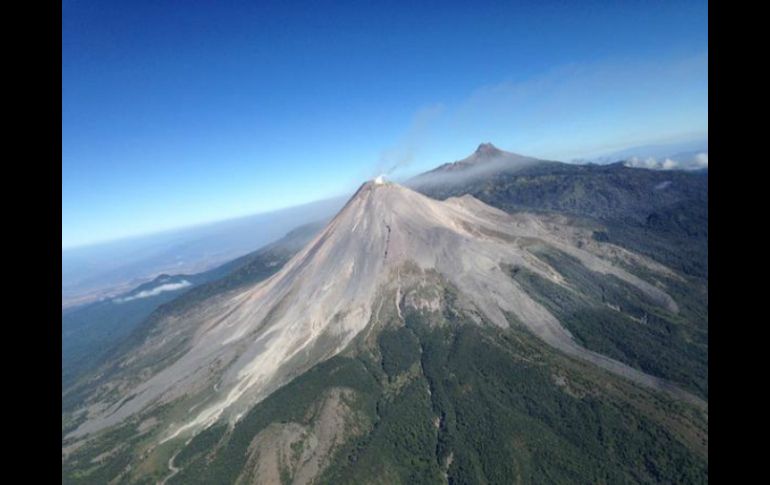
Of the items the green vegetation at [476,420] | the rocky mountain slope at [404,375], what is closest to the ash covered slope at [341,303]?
the rocky mountain slope at [404,375]

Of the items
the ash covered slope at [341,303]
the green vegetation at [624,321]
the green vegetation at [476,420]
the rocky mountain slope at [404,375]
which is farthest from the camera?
the green vegetation at [624,321]

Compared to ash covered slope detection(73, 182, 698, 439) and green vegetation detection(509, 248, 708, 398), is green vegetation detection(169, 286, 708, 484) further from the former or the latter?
green vegetation detection(509, 248, 708, 398)

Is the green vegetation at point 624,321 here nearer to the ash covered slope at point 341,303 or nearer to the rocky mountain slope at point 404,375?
the rocky mountain slope at point 404,375

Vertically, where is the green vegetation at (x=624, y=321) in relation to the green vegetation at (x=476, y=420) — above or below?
above

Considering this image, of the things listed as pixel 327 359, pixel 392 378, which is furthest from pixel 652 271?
pixel 327 359

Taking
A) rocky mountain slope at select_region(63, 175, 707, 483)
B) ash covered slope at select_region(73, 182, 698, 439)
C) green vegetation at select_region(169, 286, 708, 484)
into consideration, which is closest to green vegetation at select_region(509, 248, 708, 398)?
rocky mountain slope at select_region(63, 175, 707, 483)

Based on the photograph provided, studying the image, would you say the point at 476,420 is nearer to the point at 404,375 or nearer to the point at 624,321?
the point at 404,375
